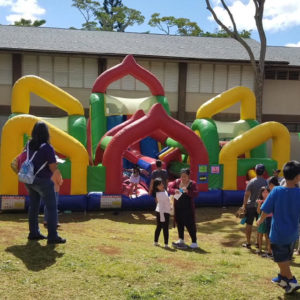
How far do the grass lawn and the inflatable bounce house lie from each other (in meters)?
3.52

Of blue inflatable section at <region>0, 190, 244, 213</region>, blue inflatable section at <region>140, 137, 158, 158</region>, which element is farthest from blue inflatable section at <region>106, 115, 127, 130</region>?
blue inflatable section at <region>0, 190, 244, 213</region>

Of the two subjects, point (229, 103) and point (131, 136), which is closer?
point (131, 136)

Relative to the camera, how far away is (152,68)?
18875mm

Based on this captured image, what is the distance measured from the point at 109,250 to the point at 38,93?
7243 mm

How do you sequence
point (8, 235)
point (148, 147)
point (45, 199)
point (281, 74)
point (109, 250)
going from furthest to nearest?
point (281, 74)
point (148, 147)
point (8, 235)
point (109, 250)
point (45, 199)

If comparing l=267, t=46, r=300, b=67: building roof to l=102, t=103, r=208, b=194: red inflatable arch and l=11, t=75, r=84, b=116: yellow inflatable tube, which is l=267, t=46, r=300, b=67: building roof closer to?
l=102, t=103, r=208, b=194: red inflatable arch

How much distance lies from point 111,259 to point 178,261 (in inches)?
32.3

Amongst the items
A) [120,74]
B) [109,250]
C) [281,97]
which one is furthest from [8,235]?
[281,97]

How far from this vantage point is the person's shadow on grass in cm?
459

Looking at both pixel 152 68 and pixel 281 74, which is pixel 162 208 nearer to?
pixel 152 68

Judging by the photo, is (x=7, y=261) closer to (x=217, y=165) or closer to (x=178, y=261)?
(x=178, y=261)

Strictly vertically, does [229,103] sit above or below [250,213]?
above

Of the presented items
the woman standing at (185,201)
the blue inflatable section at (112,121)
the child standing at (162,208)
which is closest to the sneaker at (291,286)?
the woman standing at (185,201)

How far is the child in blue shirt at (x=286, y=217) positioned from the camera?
405 centimetres
